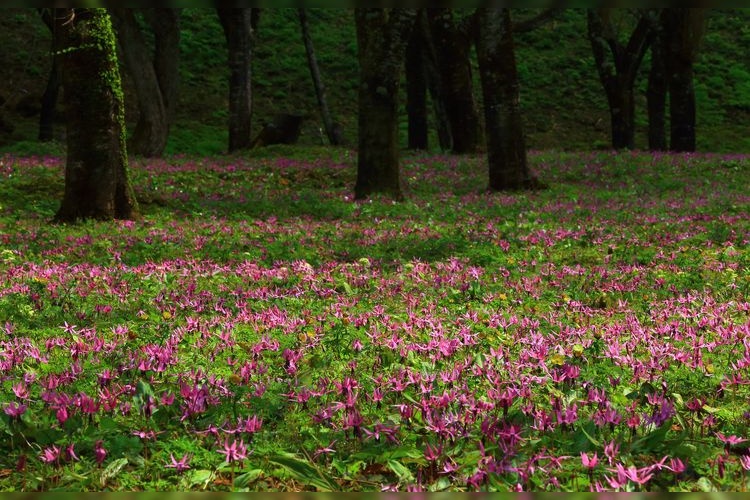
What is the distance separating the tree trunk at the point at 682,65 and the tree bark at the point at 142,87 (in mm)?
20930

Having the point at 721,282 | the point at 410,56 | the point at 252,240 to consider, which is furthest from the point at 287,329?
the point at 410,56

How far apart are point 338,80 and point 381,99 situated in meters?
34.3

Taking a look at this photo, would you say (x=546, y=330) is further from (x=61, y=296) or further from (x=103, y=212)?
(x=103, y=212)

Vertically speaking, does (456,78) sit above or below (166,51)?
below

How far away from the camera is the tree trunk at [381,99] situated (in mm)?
17094

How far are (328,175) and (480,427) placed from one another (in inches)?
775

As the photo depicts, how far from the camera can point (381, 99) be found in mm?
17547

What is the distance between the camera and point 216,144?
39969mm

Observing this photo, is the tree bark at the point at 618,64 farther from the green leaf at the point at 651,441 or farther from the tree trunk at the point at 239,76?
the green leaf at the point at 651,441

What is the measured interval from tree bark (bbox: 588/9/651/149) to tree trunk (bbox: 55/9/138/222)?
25005 mm

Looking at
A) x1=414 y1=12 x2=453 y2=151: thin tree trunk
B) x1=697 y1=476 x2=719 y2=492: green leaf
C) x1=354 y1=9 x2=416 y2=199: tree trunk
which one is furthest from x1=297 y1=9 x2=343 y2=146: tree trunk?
x1=697 y1=476 x2=719 y2=492: green leaf

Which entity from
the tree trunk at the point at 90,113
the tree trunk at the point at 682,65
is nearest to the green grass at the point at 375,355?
the tree trunk at the point at 90,113

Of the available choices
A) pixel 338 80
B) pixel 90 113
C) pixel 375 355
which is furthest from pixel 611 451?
pixel 338 80

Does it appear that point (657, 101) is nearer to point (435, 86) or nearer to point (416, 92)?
point (435, 86)
